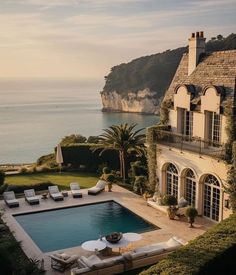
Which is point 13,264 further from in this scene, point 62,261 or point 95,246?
point 95,246

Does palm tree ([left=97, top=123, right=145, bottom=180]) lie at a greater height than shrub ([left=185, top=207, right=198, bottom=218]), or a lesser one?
greater

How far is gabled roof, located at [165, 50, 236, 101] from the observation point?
26109mm

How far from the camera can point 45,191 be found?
33.9 metres

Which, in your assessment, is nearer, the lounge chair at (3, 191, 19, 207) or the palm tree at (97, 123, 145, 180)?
the lounge chair at (3, 191, 19, 207)

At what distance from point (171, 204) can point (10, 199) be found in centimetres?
1168

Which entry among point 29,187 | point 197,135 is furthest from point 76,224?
point 197,135

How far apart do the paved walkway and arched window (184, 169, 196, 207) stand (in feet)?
5.15

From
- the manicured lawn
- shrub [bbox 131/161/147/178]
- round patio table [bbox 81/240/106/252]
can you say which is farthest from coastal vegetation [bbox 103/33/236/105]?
round patio table [bbox 81/240/106/252]

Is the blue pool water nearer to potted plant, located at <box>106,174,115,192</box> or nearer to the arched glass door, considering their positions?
potted plant, located at <box>106,174,115,192</box>

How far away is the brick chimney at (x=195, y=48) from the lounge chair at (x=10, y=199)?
50.6 feet

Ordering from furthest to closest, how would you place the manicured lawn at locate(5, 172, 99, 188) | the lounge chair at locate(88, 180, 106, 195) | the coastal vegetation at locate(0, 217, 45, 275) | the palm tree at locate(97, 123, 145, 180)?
the palm tree at locate(97, 123, 145, 180) < the manicured lawn at locate(5, 172, 99, 188) < the lounge chair at locate(88, 180, 106, 195) < the coastal vegetation at locate(0, 217, 45, 275)

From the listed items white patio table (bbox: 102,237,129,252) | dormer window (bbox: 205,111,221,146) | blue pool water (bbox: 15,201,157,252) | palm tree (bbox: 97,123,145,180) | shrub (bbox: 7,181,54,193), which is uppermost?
dormer window (bbox: 205,111,221,146)

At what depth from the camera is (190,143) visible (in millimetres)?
28078

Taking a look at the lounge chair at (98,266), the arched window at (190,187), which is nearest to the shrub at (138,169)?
the arched window at (190,187)
